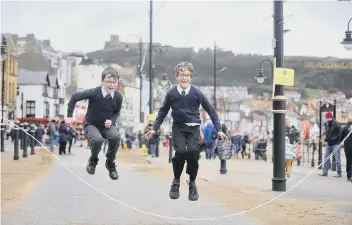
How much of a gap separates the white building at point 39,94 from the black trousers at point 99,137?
4152 mm

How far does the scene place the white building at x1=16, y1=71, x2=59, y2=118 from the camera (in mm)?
12603

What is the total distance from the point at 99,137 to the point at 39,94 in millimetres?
10227

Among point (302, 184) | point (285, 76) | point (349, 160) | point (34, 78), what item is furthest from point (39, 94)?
point (285, 76)

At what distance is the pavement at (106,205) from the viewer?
9250 millimetres

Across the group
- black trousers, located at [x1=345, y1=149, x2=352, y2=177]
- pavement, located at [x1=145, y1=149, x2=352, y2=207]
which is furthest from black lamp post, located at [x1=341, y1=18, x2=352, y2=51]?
black trousers, located at [x1=345, y1=149, x2=352, y2=177]

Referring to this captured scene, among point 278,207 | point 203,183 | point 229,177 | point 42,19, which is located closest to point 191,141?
point 42,19

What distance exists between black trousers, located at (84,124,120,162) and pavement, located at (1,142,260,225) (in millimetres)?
1643

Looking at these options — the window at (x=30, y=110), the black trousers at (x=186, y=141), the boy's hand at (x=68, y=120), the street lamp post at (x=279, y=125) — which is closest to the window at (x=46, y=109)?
the window at (x=30, y=110)

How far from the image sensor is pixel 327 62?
9.01 metres

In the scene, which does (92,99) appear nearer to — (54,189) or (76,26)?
(76,26)

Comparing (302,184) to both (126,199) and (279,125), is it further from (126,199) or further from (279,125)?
(126,199)

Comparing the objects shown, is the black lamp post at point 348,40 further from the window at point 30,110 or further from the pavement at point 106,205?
the window at point 30,110

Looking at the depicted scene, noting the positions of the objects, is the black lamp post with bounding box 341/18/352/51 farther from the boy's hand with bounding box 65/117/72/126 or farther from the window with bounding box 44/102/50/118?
the window with bounding box 44/102/50/118

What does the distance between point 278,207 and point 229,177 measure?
5.33 meters
